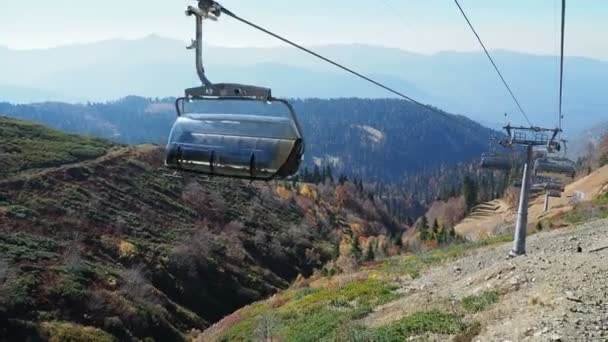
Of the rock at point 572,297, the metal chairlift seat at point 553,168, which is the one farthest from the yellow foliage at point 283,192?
the rock at point 572,297

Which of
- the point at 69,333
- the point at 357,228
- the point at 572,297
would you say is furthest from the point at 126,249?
the point at 357,228

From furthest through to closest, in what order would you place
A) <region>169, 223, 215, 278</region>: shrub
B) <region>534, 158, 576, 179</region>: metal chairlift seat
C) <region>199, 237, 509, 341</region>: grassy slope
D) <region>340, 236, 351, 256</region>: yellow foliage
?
1. <region>340, 236, 351, 256</region>: yellow foliage
2. <region>169, 223, 215, 278</region>: shrub
3. <region>534, 158, 576, 179</region>: metal chairlift seat
4. <region>199, 237, 509, 341</region>: grassy slope

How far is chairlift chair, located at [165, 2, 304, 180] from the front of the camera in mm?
6465

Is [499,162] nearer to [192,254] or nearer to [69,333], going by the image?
[69,333]

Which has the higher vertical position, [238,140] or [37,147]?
[238,140]

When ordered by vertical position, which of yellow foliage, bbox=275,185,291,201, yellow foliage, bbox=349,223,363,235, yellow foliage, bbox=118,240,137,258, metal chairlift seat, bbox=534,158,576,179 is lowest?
yellow foliage, bbox=349,223,363,235

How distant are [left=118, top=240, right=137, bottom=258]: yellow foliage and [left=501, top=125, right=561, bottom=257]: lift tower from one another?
31884 millimetres

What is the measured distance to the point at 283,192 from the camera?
8550 cm

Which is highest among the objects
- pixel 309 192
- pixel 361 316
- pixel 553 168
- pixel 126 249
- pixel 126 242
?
pixel 553 168

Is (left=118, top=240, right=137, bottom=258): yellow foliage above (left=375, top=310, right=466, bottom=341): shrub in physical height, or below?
below

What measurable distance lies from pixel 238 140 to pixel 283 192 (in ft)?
258

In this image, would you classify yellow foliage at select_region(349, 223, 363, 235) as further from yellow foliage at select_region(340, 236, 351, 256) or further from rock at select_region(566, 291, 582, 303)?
rock at select_region(566, 291, 582, 303)

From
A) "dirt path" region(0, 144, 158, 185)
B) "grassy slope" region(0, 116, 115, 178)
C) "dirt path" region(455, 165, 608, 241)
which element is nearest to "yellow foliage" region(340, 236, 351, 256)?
"dirt path" region(455, 165, 608, 241)

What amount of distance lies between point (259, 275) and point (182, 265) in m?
8.63
